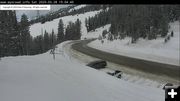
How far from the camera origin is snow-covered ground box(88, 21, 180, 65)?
1401 inches

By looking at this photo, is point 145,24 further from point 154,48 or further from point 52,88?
point 52,88

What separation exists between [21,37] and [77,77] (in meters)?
30.8

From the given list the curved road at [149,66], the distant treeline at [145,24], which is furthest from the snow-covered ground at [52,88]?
the distant treeline at [145,24]

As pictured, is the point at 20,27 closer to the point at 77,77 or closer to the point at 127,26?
the point at 127,26

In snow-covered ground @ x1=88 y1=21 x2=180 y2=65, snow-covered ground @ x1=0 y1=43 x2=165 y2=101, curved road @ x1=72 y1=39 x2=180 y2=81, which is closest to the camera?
snow-covered ground @ x1=0 y1=43 x2=165 y2=101

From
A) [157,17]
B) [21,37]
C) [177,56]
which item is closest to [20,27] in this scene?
[21,37]

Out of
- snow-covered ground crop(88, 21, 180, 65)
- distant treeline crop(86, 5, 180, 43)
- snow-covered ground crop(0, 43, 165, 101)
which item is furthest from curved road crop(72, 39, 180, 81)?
snow-covered ground crop(0, 43, 165, 101)

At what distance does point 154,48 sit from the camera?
37844 mm

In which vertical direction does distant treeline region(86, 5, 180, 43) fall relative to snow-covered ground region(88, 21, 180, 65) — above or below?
above

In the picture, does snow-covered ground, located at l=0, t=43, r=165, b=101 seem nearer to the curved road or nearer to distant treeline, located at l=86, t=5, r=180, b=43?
the curved road

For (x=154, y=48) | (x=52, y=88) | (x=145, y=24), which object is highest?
(x=52, y=88)

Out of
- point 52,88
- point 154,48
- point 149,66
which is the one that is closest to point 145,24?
point 154,48

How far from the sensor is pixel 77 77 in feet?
43.0

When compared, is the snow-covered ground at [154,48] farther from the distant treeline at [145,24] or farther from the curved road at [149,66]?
the curved road at [149,66]
